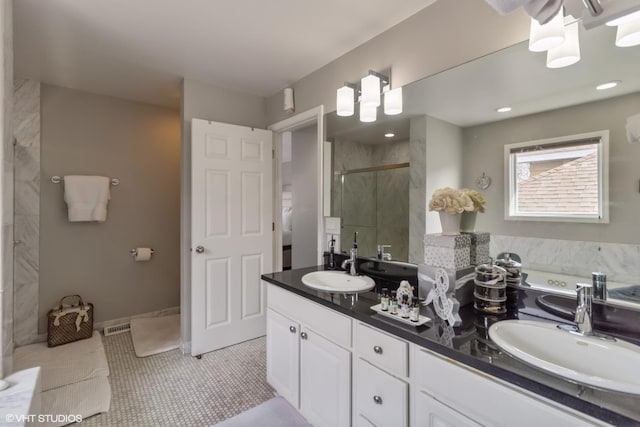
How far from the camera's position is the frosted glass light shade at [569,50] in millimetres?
1149

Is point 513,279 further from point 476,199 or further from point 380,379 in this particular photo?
point 380,379

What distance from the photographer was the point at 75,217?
2.77 metres

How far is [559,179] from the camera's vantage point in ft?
4.21

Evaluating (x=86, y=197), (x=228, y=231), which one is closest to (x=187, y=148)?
(x=228, y=231)

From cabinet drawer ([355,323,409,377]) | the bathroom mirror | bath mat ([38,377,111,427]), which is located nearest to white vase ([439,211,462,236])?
the bathroom mirror

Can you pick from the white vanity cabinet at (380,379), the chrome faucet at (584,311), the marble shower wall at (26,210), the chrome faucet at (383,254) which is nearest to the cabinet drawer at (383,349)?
the white vanity cabinet at (380,379)

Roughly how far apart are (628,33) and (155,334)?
12.3ft

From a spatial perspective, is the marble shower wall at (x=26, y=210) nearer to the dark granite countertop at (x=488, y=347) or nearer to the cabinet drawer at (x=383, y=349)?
the dark granite countertop at (x=488, y=347)

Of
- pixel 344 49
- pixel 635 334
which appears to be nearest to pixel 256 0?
pixel 344 49

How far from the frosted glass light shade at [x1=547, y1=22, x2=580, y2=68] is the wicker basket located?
383cm

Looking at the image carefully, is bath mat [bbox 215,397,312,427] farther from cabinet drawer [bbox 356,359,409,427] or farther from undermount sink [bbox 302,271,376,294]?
undermount sink [bbox 302,271,376,294]

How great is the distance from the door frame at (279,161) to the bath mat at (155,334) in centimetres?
116

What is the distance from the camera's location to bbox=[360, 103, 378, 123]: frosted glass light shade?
6.33ft

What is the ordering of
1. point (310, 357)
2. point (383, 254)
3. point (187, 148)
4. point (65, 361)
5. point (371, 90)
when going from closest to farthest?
point (310, 357), point (371, 90), point (383, 254), point (65, 361), point (187, 148)
